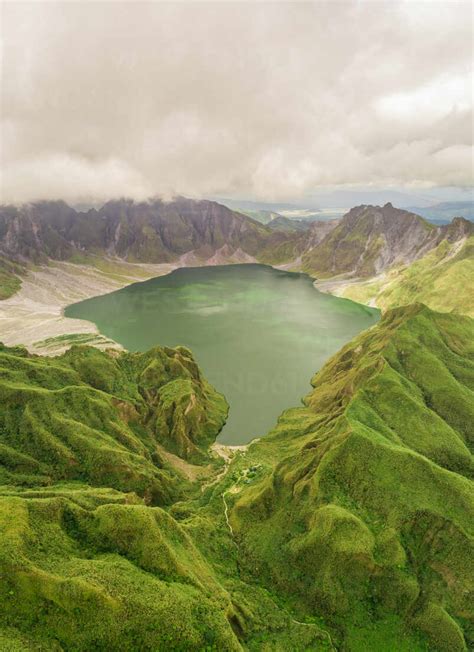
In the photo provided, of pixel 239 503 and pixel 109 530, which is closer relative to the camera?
pixel 109 530

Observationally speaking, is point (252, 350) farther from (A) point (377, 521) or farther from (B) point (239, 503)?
(A) point (377, 521)

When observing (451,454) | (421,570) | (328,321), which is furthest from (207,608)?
(328,321)

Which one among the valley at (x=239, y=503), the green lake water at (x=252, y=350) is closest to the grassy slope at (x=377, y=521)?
the valley at (x=239, y=503)

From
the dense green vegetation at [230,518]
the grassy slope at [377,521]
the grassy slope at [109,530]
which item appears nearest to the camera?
the grassy slope at [109,530]

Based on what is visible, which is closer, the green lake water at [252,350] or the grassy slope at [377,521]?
the grassy slope at [377,521]

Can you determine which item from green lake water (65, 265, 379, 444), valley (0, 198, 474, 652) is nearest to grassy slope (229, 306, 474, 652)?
valley (0, 198, 474, 652)

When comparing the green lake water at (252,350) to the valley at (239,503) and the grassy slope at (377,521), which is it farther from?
the grassy slope at (377,521)

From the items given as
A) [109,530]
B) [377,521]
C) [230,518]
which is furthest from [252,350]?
[109,530]
